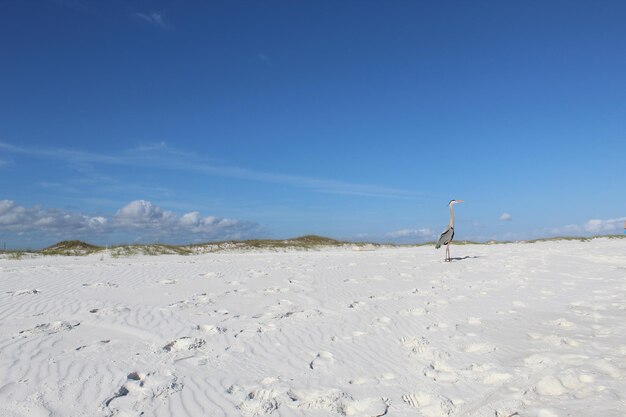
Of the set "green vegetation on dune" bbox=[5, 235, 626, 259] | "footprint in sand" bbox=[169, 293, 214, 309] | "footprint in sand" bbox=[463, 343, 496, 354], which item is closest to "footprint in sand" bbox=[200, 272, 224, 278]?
"footprint in sand" bbox=[169, 293, 214, 309]

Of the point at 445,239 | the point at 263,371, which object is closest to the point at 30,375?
the point at 263,371

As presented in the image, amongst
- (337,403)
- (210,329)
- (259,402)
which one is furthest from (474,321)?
(259,402)

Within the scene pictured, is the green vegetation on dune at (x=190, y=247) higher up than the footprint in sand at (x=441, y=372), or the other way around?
the green vegetation on dune at (x=190, y=247)

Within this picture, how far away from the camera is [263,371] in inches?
197

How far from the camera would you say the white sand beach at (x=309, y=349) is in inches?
163

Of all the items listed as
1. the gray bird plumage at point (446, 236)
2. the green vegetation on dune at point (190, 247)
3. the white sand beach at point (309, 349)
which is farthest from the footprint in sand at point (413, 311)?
the green vegetation on dune at point (190, 247)

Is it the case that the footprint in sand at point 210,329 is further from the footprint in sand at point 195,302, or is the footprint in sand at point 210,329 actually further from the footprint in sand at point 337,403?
the footprint in sand at point 337,403

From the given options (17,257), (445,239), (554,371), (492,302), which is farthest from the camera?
(17,257)

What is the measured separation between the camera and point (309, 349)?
5816mm

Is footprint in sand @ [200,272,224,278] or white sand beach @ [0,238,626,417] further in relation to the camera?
footprint in sand @ [200,272,224,278]

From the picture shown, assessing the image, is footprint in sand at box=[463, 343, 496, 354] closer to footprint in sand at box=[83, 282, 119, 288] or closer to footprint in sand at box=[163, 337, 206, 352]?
footprint in sand at box=[163, 337, 206, 352]

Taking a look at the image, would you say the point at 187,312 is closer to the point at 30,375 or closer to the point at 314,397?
the point at 30,375

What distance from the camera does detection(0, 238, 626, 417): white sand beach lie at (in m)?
4.14

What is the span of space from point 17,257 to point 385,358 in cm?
1963
